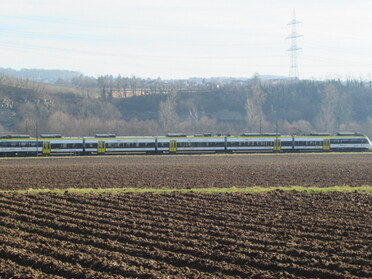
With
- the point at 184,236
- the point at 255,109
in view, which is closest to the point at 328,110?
the point at 255,109

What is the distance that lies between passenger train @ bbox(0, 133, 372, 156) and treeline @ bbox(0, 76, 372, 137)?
24866 millimetres

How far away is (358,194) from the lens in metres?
25.4

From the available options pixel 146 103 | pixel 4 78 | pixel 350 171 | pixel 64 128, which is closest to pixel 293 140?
pixel 350 171

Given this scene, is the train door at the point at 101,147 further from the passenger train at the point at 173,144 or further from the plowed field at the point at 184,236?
the plowed field at the point at 184,236

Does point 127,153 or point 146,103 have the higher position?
point 146,103

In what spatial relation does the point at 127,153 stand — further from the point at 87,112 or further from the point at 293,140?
the point at 87,112

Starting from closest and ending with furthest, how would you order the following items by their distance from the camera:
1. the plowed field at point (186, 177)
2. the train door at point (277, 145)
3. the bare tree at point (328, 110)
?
1. the plowed field at point (186, 177)
2. the train door at point (277, 145)
3. the bare tree at point (328, 110)

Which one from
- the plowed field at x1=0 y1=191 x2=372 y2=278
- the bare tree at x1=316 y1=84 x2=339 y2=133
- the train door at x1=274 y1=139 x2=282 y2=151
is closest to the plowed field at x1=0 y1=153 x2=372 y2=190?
the plowed field at x1=0 y1=191 x2=372 y2=278

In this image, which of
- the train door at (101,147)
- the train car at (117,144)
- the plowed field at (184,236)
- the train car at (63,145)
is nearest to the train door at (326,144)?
the train car at (117,144)

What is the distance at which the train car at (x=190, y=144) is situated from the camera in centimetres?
6119

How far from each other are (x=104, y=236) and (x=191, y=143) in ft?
149

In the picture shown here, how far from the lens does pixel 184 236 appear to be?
16469 mm

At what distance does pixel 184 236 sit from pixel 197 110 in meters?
104

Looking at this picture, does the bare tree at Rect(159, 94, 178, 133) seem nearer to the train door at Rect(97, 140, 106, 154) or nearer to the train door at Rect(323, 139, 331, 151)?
the train door at Rect(97, 140, 106, 154)
